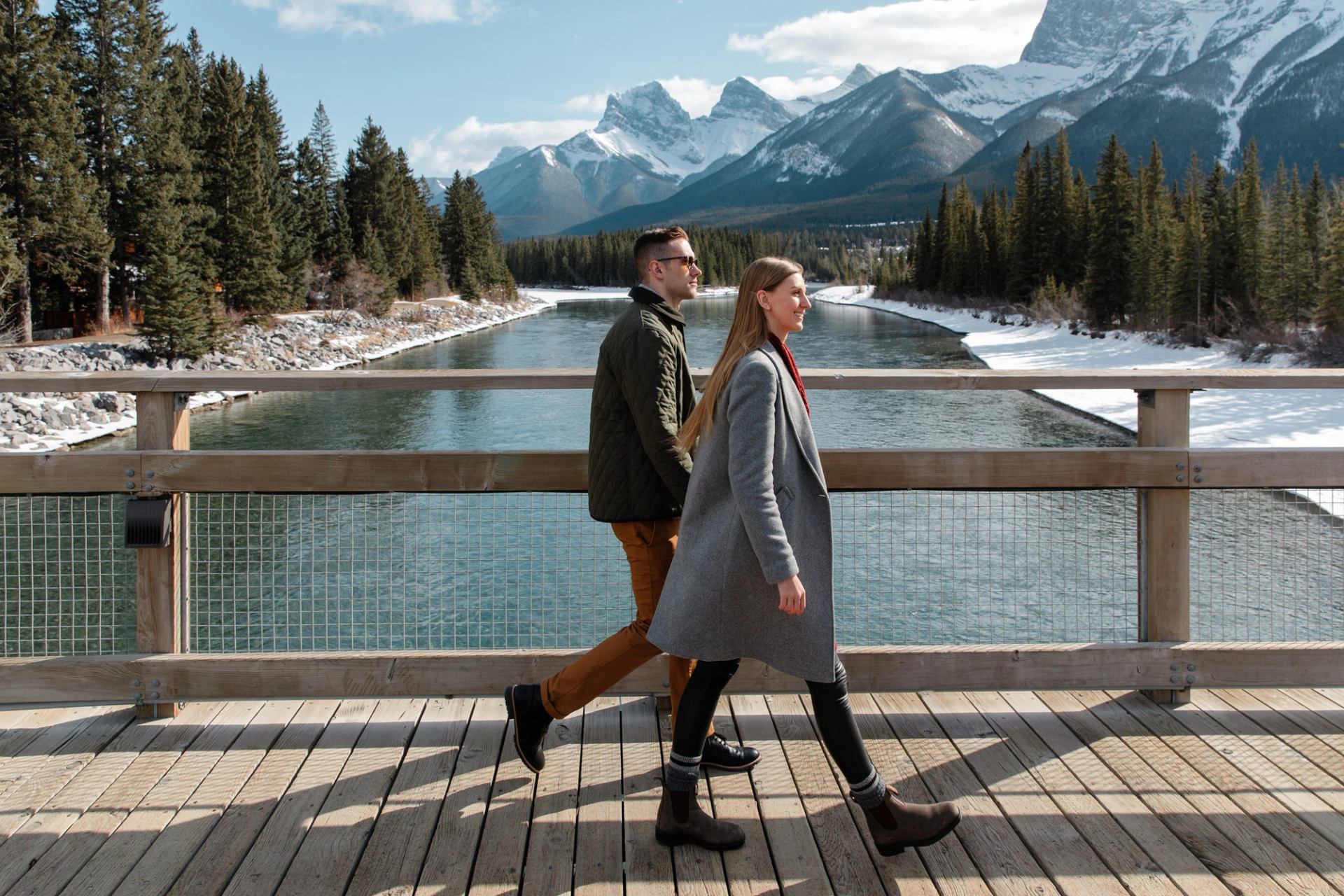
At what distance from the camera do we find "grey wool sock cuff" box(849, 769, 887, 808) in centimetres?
279

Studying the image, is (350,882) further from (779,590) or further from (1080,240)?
(1080,240)

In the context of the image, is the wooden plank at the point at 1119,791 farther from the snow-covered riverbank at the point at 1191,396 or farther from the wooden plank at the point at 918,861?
the snow-covered riverbank at the point at 1191,396

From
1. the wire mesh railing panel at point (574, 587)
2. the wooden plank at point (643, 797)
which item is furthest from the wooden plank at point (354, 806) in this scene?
the wire mesh railing panel at point (574, 587)

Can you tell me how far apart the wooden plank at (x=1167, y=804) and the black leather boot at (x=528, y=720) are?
5.20 feet

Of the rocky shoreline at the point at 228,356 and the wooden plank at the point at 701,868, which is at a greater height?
the rocky shoreline at the point at 228,356

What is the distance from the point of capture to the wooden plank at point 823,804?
2.75 m

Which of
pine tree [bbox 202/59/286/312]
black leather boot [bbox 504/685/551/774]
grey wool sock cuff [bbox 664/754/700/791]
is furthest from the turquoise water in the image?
pine tree [bbox 202/59/286/312]

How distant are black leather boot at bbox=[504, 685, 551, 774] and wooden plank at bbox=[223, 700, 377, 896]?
0.53 metres

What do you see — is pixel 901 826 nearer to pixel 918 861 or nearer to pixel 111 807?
pixel 918 861

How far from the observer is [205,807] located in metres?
3.11

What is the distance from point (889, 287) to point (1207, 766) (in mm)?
94484

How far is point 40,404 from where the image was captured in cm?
2270

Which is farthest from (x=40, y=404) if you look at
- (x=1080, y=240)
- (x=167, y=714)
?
(x=1080, y=240)

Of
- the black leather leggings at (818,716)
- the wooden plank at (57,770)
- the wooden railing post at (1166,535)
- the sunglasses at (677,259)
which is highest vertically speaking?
the sunglasses at (677,259)
